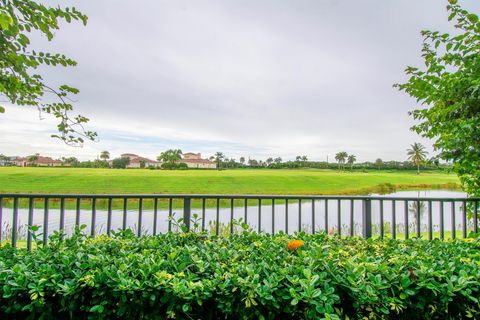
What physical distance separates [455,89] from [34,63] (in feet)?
13.8

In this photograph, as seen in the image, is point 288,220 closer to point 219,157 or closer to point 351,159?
point 219,157

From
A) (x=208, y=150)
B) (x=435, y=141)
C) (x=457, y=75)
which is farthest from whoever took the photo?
(x=208, y=150)

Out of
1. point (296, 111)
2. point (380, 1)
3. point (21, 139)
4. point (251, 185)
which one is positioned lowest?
point (251, 185)

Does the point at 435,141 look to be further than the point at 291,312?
Yes

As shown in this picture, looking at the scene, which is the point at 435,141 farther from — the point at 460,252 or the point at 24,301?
the point at 24,301

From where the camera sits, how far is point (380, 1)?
5.21 meters

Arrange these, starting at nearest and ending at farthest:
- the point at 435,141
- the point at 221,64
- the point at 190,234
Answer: the point at 190,234, the point at 435,141, the point at 221,64

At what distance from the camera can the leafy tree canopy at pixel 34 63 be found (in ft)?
5.79

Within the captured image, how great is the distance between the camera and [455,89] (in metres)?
3.14

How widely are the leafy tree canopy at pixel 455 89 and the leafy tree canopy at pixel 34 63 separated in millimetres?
3804

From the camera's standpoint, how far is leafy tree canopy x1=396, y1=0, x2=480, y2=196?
3041mm

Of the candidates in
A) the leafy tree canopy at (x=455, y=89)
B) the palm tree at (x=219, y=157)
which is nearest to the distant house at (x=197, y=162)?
the palm tree at (x=219, y=157)

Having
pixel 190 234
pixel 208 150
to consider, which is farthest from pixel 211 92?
pixel 208 150

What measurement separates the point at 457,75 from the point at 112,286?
4.09 meters
